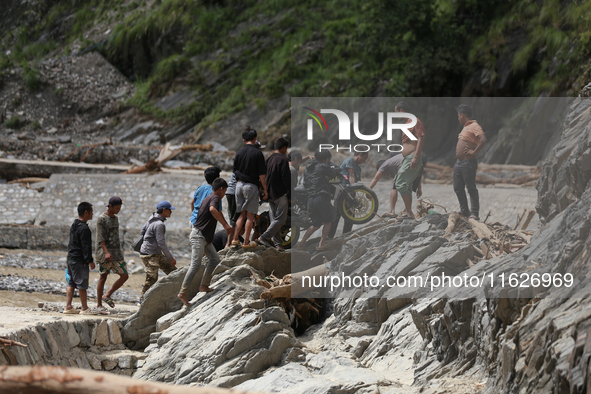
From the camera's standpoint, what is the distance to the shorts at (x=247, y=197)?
7.16 metres

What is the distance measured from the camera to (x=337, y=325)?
7301mm

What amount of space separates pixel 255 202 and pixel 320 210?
3.50ft

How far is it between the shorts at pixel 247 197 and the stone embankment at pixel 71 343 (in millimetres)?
2355

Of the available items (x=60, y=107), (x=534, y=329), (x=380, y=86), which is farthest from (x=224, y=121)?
(x=534, y=329)

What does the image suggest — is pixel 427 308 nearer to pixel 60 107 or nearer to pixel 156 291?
pixel 156 291

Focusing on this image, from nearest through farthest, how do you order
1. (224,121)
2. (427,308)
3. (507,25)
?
(427,308)
(507,25)
(224,121)

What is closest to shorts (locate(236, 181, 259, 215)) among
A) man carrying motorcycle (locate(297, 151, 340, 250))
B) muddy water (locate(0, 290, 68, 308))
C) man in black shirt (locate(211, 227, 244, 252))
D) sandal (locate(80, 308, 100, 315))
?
man carrying motorcycle (locate(297, 151, 340, 250))

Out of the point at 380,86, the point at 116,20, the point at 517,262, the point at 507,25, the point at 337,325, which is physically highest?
the point at 116,20

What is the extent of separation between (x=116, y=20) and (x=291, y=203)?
93.2 feet

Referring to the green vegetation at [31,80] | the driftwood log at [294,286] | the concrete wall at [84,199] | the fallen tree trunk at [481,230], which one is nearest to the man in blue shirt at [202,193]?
the driftwood log at [294,286]

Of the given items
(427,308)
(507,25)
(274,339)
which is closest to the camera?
(427,308)

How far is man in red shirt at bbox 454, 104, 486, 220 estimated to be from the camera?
6680 millimetres

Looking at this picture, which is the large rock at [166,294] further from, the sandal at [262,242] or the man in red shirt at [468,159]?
the man in red shirt at [468,159]

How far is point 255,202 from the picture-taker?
7.18m
